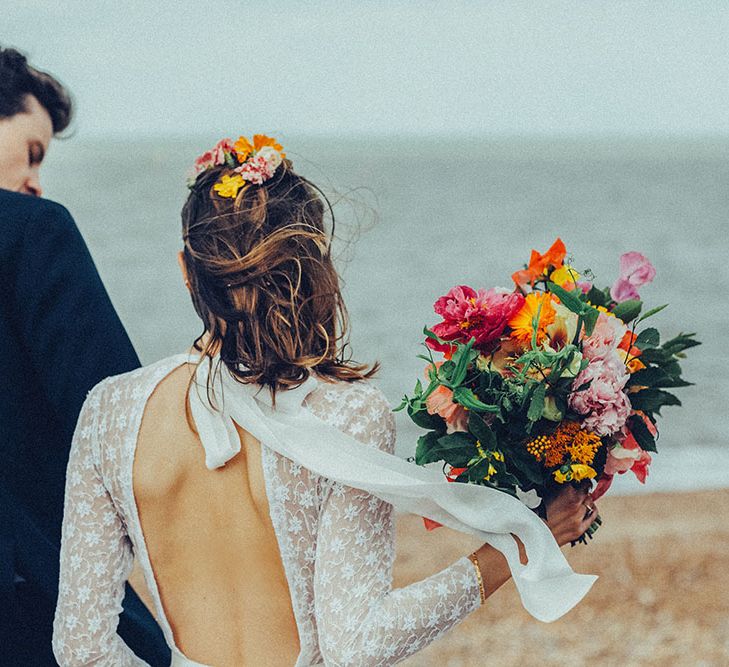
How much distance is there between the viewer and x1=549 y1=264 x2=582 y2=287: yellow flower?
213 centimetres

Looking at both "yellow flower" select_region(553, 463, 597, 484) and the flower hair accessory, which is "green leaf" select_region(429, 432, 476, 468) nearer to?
"yellow flower" select_region(553, 463, 597, 484)

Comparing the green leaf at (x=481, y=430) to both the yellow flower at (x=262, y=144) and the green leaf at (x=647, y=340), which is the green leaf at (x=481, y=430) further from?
the yellow flower at (x=262, y=144)

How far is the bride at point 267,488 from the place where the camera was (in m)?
1.88

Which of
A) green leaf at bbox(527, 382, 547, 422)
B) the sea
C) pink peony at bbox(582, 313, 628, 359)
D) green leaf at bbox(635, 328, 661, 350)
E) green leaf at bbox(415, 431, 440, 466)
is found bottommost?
the sea

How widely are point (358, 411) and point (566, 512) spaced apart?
1.36 ft

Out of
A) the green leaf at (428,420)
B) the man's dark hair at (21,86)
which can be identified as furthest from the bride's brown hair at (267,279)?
the man's dark hair at (21,86)

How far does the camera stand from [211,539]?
194 centimetres

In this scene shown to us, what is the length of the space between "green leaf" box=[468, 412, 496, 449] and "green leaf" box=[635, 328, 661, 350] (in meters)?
0.34

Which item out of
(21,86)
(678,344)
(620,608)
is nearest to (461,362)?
(678,344)

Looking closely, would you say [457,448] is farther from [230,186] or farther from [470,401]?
[230,186]

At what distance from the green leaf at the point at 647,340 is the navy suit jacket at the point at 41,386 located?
1.13m

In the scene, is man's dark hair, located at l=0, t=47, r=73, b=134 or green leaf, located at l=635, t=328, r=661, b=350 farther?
man's dark hair, located at l=0, t=47, r=73, b=134

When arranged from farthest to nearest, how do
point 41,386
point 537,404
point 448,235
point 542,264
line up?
point 448,235 → point 41,386 → point 542,264 → point 537,404

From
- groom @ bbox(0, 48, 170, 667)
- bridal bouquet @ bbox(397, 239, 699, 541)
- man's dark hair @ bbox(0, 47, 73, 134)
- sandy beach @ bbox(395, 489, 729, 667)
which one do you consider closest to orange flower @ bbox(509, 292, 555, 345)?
bridal bouquet @ bbox(397, 239, 699, 541)
